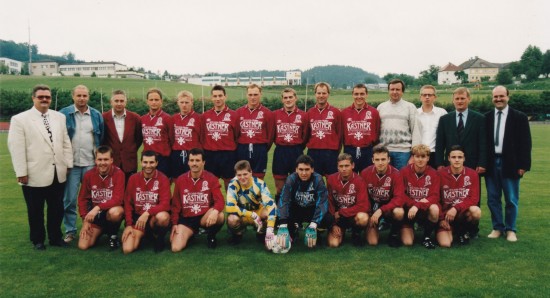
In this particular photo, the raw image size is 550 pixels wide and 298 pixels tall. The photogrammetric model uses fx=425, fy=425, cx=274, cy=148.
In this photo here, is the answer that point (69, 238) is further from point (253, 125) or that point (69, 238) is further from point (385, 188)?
point (385, 188)

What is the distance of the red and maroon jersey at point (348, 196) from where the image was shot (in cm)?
556

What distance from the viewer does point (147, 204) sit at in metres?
5.59

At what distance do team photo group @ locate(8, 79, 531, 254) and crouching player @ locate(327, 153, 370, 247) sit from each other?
1 centimetres

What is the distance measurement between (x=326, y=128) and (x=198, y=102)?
107 ft

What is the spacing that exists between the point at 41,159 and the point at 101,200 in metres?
0.90

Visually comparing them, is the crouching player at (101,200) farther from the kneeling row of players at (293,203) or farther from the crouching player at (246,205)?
the crouching player at (246,205)

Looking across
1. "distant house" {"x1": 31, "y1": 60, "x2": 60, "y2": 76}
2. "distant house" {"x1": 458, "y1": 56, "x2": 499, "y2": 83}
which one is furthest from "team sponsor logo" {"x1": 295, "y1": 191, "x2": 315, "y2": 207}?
"distant house" {"x1": 31, "y1": 60, "x2": 60, "y2": 76}

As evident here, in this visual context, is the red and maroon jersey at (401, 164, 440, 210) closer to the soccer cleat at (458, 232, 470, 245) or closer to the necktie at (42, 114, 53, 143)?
the soccer cleat at (458, 232, 470, 245)

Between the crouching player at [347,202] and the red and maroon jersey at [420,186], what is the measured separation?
0.62m

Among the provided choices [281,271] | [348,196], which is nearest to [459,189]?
[348,196]

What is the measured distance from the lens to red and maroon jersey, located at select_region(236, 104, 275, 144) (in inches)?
256

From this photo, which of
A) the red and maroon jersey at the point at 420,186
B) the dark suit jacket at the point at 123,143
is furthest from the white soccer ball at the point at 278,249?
the dark suit jacket at the point at 123,143

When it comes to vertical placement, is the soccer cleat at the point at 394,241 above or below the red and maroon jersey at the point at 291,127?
below

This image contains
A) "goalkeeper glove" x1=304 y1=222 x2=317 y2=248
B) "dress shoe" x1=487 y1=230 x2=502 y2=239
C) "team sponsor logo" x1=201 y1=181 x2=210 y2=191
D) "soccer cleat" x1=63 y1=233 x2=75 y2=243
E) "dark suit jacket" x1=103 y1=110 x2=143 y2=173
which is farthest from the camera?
"dark suit jacket" x1=103 y1=110 x2=143 y2=173
